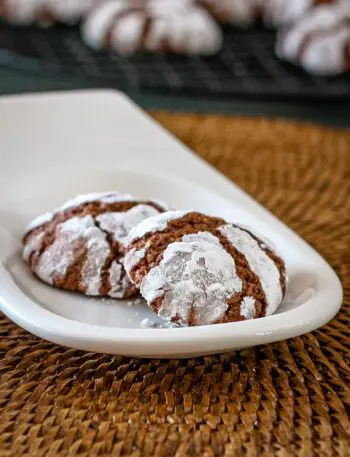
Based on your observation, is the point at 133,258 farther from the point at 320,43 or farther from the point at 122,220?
the point at 320,43

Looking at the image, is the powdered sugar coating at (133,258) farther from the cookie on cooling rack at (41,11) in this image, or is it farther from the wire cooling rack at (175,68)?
the cookie on cooling rack at (41,11)

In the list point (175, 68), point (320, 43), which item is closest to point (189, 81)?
point (175, 68)

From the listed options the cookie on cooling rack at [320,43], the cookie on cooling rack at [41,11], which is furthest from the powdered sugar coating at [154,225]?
the cookie on cooling rack at [41,11]

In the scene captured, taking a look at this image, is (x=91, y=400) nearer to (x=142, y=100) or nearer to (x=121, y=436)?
(x=121, y=436)

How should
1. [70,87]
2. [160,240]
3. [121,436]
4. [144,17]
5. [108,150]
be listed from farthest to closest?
[144,17], [70,87], [108,150], [160,240], [121,436]

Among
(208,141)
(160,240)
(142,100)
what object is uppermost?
(160,240)

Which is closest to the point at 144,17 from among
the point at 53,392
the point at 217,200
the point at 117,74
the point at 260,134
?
the point at 117,74
